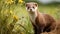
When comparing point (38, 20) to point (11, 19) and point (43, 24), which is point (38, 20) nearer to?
point (43, 24)

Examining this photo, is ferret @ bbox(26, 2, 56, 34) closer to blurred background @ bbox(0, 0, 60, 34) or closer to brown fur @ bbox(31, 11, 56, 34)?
brown fur @ bbox(31, 11, 56, 34)

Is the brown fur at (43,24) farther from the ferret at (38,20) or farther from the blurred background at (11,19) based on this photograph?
the blurred background at (11,19)

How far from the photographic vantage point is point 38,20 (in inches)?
259

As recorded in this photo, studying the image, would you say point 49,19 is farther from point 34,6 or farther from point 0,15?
point 0,15

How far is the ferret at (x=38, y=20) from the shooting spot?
634 cm

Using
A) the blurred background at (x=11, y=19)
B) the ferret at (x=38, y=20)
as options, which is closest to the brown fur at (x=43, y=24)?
the ferret at (x=38, y=20)

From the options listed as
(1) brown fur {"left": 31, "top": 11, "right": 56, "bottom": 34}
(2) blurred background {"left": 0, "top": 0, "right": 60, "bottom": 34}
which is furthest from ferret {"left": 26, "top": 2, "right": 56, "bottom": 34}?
(2) blurred background {"left": 0, "top": 0, "right": 60, "bottom": 34}

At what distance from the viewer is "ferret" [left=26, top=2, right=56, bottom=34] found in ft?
20.8

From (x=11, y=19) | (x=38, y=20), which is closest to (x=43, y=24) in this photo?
(x=38, y=20)

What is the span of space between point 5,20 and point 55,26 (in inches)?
63.0

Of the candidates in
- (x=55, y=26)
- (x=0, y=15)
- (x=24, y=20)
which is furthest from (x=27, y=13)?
(x=0, y=15)

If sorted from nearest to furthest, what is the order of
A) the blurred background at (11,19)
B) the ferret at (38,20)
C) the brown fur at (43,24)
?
1. the blurred background at (11,19)
2. the ferret at (38,20)
3. the brown fur at (43,24)

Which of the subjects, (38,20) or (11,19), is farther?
(38,20)

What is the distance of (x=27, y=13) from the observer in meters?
6.72
